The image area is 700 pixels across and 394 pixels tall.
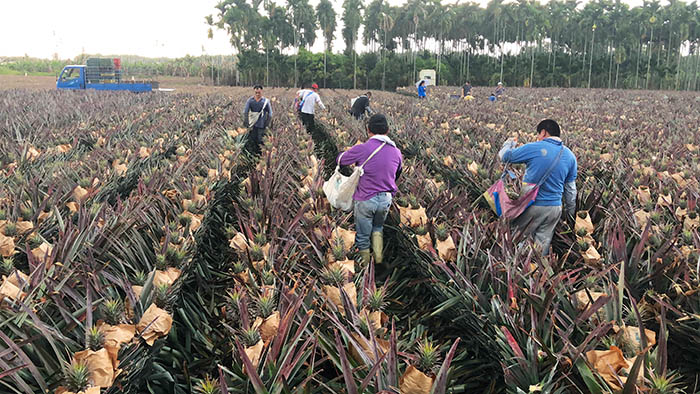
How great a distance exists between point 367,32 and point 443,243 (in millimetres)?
61215

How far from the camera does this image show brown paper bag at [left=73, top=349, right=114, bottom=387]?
1.67 m

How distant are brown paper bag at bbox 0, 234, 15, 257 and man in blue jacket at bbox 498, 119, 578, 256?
366 cm

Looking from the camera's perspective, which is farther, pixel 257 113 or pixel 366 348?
pixel 257 113

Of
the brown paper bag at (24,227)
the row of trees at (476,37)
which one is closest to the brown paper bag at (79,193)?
the brown paper bag at (24,227)

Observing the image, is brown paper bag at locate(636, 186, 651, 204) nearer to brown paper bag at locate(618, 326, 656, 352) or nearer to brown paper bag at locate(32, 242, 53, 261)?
brown paper bag at locate(618, 326, 656, 352)

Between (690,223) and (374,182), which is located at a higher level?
(374,182)

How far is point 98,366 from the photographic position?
1.68 meters

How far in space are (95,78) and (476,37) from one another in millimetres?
55713

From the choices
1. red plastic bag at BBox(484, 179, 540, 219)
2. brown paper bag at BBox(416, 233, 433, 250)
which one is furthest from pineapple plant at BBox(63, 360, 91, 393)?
red plastic bag at BBox(484, 179, 540, 219)

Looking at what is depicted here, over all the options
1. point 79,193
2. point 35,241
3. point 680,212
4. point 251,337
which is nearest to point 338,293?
point 251,337

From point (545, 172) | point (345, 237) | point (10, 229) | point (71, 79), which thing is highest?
point (71, 79)

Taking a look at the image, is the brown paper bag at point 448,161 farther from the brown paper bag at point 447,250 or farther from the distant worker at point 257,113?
the distant worker at point 257,113

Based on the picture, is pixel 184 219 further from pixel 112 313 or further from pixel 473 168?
pixel 473 168

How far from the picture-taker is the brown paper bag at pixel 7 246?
261cm
